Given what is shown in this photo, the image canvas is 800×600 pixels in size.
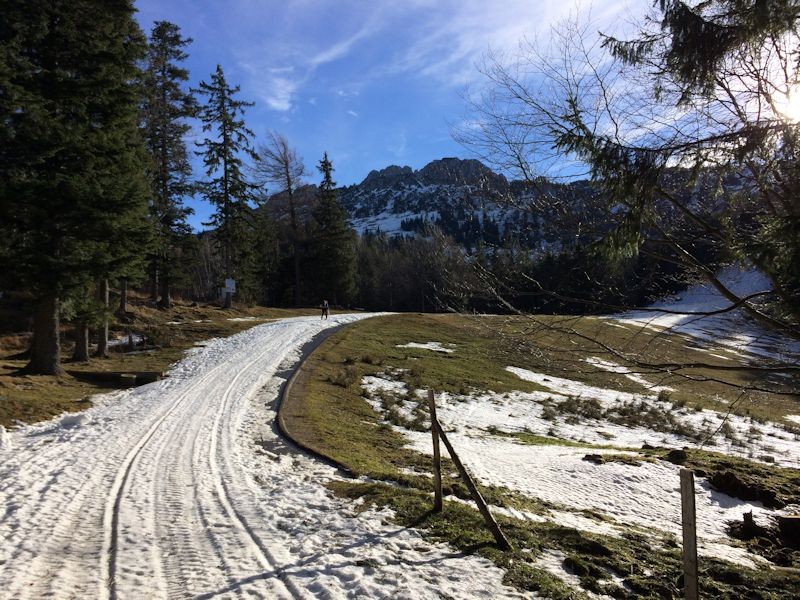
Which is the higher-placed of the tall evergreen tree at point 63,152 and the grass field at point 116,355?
the tall evergreen tree at point 63,152

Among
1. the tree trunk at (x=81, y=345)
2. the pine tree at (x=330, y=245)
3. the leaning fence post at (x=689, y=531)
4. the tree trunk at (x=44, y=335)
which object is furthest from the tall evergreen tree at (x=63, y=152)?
the pine tree at (x=330, y=245)

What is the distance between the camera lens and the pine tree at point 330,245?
1970 inches

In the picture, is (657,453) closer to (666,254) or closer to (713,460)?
(713,460)

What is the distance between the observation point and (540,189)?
525 centimetres

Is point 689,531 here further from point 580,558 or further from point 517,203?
point 517,203

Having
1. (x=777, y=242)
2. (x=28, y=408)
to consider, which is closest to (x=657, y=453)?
(x=777, y=242)

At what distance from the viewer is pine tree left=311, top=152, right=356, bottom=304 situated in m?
50.0

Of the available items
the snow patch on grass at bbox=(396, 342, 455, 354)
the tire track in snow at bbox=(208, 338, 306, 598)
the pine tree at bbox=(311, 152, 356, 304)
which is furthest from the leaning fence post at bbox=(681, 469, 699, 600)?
the pine tree at bbox=(311, 152, 356, 304)

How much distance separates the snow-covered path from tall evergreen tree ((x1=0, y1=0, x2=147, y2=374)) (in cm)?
509

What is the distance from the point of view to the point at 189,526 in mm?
5777

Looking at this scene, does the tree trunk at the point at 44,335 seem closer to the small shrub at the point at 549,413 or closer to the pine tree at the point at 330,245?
the small shrub at the point at 549,413

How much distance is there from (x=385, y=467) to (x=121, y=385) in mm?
10246

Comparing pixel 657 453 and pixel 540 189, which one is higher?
pixel 540 189

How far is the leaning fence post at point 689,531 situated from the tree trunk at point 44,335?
15980 mm
